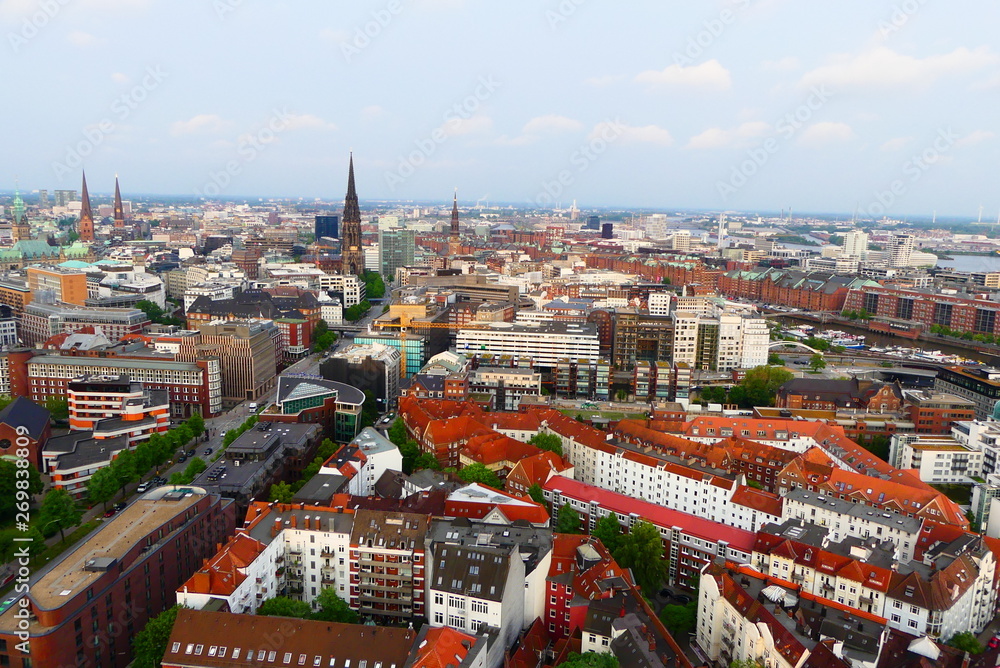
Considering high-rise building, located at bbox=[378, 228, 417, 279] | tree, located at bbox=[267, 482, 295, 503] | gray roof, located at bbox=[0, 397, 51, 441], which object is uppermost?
high-rise building, located at bbox=[378, 228, 417, 279]

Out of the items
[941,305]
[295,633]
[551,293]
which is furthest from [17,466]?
[941,305]

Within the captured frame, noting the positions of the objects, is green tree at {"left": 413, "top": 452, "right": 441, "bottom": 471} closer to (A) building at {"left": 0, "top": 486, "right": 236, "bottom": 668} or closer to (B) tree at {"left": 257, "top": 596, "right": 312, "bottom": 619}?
(A) building at {"left": 0, "top": 486, "right": 236, "bottom": 668}

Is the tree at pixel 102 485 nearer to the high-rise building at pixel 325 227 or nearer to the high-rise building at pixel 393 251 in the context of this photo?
the high-rise building at pixel 393 251

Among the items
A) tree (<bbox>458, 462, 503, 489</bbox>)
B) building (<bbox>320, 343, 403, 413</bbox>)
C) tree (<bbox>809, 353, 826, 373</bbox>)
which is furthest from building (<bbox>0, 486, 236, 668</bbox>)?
tree (<bbox>809, 353, 826, 373</bbox>)

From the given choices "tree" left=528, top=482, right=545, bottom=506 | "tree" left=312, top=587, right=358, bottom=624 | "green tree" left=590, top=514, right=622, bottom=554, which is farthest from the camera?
"tree" left=528, top=482, right=545, bottom=506

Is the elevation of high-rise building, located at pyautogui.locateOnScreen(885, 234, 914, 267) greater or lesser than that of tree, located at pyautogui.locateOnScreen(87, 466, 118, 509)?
greater

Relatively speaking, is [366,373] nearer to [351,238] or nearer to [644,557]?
[644,557]

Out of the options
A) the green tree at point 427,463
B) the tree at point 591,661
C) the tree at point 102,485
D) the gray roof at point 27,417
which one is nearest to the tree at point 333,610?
the tree at point 591,661
